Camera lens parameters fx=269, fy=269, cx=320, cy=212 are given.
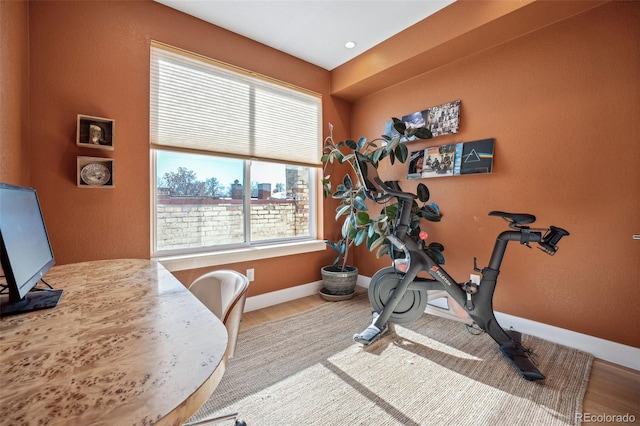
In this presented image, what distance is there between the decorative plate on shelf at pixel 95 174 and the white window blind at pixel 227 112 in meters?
0.42

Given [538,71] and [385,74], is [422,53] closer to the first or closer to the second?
[385,74]

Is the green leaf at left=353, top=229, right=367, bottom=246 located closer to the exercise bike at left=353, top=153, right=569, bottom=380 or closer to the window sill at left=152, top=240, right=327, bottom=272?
the exercise bike at left=353, top=153, right=569, bottom=380

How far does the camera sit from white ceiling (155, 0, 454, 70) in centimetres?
224

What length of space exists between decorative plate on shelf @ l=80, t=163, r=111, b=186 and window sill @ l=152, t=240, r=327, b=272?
719mm

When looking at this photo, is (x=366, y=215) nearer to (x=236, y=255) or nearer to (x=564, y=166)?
(x=236, y=255)

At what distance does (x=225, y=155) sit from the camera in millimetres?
2592

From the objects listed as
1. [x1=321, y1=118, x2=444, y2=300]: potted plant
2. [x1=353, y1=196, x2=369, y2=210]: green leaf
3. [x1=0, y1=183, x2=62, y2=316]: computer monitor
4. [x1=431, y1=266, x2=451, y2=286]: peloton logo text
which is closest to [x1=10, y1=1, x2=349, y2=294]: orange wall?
[x1=0, y1=183, x2=62, y2=316]: computer monitor

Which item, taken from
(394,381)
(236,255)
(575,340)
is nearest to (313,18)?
(236,255)

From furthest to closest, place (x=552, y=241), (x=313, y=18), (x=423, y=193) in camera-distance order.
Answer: (x=423, y=193)
(x=313, y=18)
(x=552, y=241)

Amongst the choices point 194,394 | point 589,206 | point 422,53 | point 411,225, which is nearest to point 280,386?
point 194,394

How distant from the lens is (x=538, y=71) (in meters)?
2.16

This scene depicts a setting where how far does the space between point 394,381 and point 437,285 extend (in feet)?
2.57

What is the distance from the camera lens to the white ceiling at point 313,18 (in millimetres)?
2240

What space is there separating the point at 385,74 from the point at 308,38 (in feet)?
2.87
